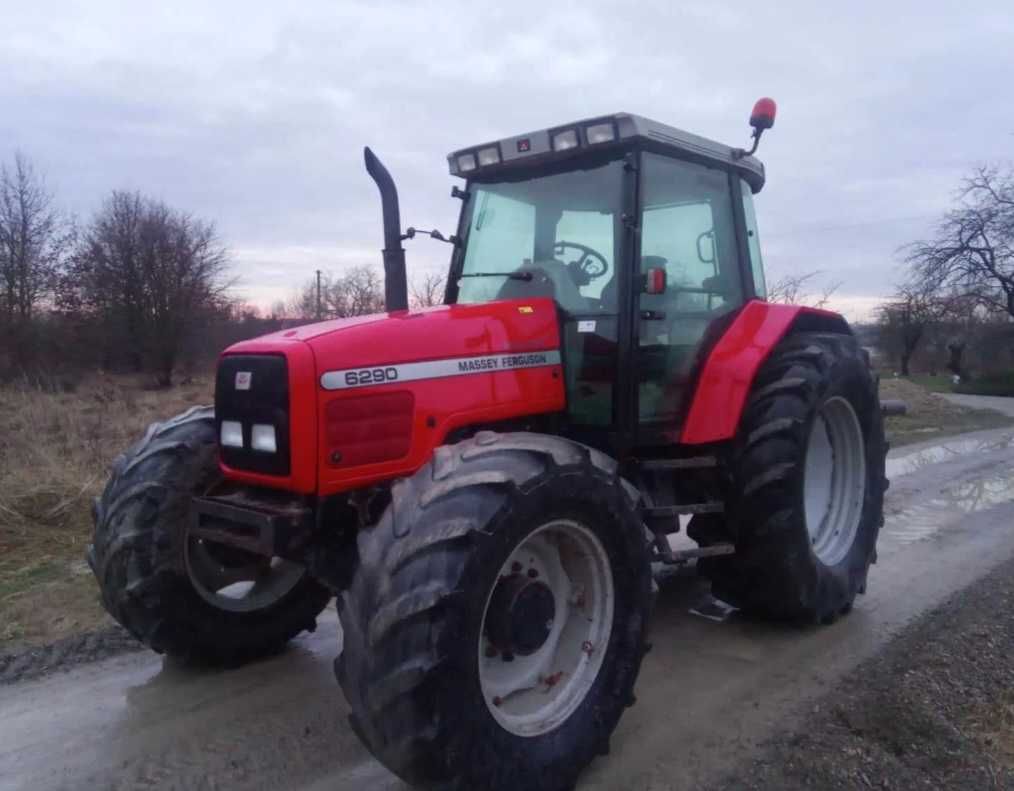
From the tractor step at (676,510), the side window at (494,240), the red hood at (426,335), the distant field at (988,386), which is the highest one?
the side window at (494,240)

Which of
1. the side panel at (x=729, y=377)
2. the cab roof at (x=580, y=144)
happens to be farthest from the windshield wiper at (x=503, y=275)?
the side panel at (x=729, y=377)

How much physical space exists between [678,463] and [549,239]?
1235 millimetres

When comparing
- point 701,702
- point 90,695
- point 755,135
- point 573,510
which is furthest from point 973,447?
point 90,695

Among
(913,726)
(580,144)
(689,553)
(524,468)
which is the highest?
(580,144)

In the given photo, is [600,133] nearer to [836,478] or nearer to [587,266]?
[587,266]

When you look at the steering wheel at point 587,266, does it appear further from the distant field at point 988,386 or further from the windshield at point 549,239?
the distant field at point 988,386

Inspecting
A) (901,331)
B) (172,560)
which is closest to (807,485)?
(172,560)

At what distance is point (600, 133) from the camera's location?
373 centimetres

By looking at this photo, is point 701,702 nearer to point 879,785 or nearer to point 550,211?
point 879,785

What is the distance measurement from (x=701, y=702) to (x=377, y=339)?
6.72 feet

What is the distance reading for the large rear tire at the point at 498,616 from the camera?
2.44 metres

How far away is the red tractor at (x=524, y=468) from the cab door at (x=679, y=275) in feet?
0.05

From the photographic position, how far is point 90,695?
3574 mm

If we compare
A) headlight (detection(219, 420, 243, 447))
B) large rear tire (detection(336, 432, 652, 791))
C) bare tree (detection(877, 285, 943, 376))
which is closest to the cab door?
large rear tire (detection(336, 432, 652, 791))
